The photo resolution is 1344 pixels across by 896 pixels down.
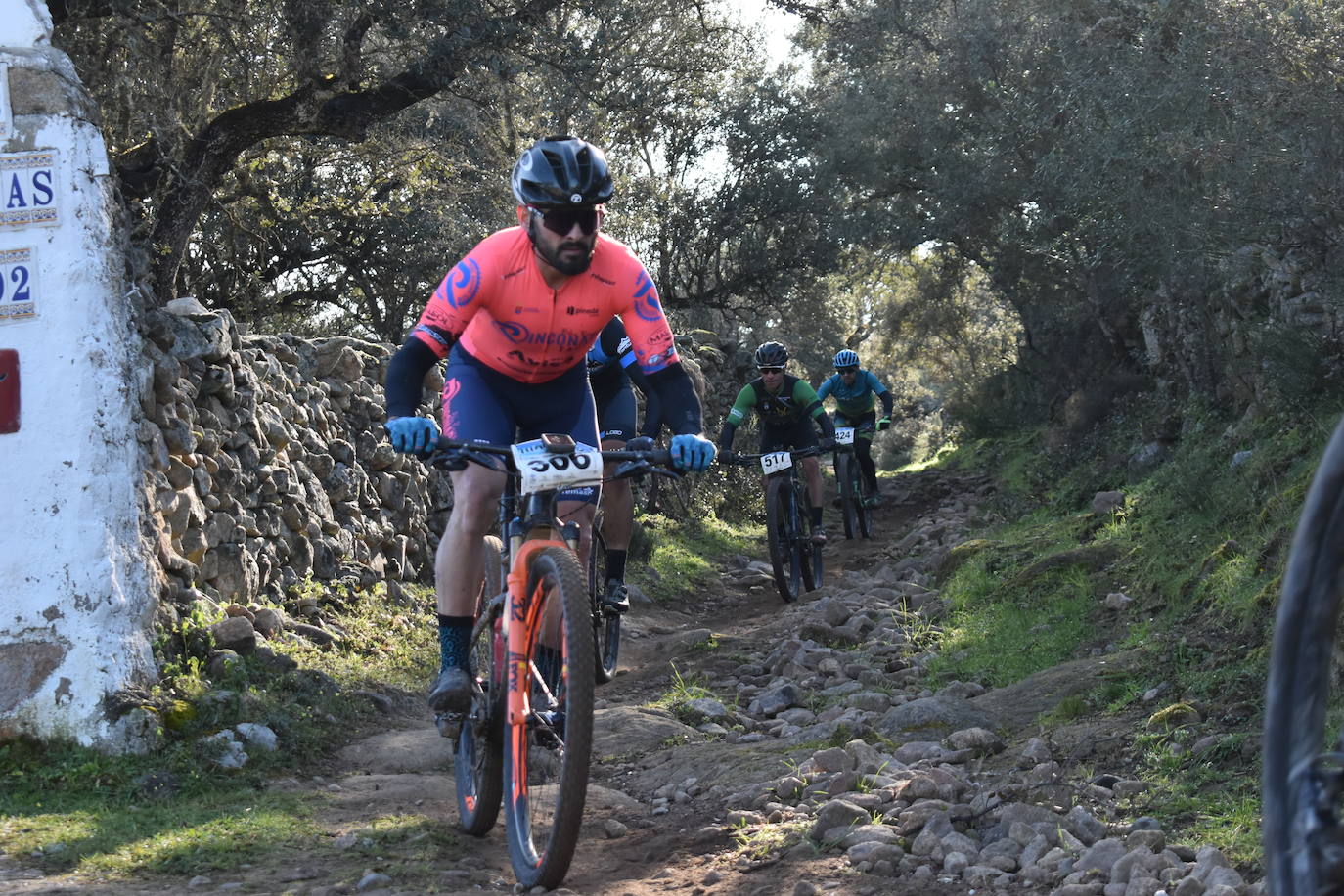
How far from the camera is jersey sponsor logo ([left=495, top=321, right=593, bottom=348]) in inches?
179

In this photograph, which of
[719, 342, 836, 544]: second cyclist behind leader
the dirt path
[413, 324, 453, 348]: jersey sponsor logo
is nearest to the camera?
the dirt path

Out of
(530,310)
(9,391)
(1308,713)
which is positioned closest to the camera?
(1308,713)

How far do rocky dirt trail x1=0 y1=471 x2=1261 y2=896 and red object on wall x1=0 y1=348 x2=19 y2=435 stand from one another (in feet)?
6.54

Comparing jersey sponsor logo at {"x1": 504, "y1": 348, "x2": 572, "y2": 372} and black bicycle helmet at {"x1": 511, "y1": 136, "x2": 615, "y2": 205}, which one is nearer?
black bicycle helmet at {"x1": 511, "y1": 136, "x2": 615, "y2": 205}

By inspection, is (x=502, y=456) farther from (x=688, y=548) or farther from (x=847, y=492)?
(x=688, y=548)

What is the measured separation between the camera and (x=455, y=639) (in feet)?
14.7

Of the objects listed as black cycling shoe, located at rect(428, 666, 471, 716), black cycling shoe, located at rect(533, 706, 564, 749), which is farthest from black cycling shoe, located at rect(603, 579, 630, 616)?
black cycling shoe, located at rect(533, 706, 564, 749)

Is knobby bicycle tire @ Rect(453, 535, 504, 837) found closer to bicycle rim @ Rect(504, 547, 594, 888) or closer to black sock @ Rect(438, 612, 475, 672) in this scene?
black sock @ Rect(438, 612, 475, 672)

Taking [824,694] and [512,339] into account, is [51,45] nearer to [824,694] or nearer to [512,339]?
[512,339]

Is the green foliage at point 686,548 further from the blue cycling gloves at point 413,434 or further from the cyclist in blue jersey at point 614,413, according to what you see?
the blue cycling gloves at point 413,434

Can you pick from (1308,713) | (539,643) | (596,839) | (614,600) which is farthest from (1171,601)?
(1308,713)

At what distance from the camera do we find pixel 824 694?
680cm

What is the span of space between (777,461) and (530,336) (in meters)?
6.22

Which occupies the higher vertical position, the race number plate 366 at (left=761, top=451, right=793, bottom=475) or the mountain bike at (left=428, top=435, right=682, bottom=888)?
the race number plate 366 at (left=761, top=451, right=793, bottom=475)
